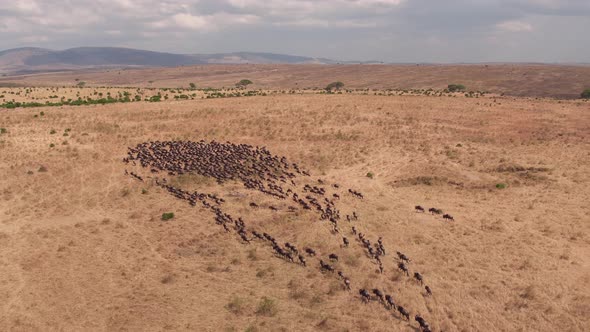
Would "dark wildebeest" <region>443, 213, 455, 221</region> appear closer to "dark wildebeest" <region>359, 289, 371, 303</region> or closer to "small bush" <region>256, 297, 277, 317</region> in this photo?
"dark wildebeest" <region>359, 289, 371, 303</region>

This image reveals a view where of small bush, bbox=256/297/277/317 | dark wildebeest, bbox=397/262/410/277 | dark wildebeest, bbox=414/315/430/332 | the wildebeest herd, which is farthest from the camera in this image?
the wildebeest herd

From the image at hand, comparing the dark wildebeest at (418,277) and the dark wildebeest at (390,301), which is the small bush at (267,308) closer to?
the dark wildebeest at (390,301)

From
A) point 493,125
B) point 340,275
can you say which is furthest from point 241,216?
point 493,125

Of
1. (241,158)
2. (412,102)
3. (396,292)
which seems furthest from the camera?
(412,102)

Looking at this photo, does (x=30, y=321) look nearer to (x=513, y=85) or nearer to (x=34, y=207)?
(x=34, y=207)

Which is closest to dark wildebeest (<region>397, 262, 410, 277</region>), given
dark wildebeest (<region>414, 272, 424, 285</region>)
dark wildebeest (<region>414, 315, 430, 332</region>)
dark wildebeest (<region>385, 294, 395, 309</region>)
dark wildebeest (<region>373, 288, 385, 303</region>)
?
dark wildebeest (<region>414, 272, 424, 285</region>)

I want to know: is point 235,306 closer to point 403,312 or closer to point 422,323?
point 403,312
